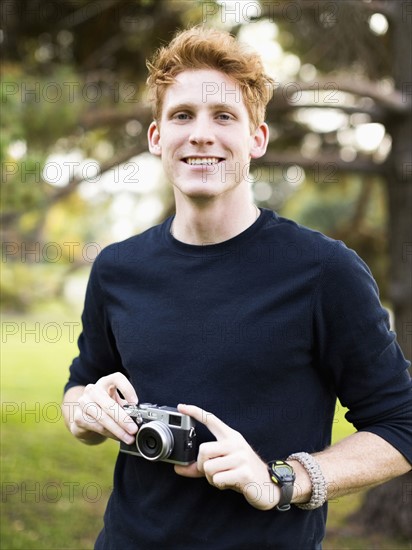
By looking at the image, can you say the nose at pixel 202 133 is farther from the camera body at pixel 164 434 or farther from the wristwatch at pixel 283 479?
the wristwatch at pixel 283 479

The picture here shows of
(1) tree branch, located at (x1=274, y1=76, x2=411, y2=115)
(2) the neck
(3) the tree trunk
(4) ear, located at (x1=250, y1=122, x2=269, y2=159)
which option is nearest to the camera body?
(2) the neck

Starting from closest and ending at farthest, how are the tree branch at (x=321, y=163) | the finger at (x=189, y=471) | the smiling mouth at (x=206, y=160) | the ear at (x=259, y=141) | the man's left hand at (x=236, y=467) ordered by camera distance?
1. the man's left hand at (x=236, y=467)
2. the finger at (x=189, y=471)
3. the smiling mouth at (x=206, y=160)
4. the ear at (x=259, y=141)
5. the tree branch at (x=321, y=163)

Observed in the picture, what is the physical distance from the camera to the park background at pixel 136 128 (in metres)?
3.77

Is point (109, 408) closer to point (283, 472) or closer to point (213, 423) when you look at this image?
point (213, 423)

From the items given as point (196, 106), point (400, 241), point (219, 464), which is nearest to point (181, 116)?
point (196, 106)

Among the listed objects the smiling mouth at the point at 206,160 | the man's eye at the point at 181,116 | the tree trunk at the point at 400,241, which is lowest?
the tree trunk at the point at 400,241

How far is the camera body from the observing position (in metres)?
1.50

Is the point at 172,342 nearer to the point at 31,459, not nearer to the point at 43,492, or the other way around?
the point at 43,492

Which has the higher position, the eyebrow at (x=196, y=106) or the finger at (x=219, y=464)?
the eyebrow at (x=196, y=106)

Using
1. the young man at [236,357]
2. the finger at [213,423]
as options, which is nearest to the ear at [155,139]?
the young man at [236,357]

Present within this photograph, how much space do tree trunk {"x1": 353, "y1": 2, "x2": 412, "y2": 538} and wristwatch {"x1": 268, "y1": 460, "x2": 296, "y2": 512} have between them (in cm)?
297

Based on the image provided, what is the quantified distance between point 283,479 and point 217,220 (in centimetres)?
64

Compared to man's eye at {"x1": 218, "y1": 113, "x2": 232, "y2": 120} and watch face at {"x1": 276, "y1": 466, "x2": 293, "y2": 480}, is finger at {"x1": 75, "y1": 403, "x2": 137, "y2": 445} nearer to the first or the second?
watch face at {"x1": 276, "y1": 466, "x2": 293, "y2": 480}

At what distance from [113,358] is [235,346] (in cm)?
49
